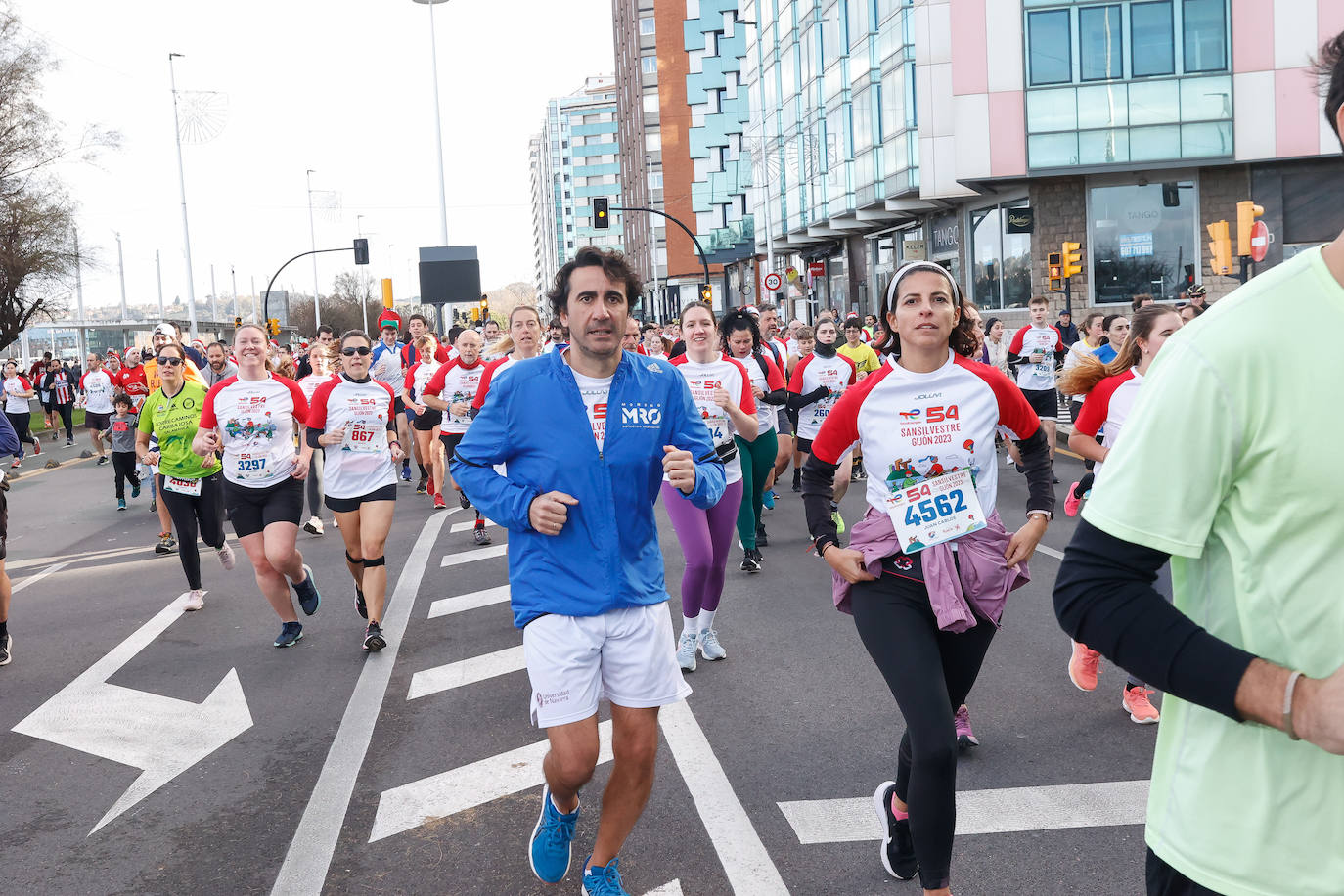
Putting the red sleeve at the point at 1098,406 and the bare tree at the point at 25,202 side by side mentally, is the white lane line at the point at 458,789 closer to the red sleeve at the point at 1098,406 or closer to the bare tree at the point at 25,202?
the red sleeve at the point at 1098,406

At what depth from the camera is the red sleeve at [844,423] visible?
4227mm

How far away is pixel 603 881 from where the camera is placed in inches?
153

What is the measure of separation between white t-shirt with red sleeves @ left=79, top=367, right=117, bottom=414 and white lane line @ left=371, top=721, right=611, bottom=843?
20.1 meters

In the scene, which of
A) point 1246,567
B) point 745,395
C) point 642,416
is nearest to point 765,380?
point 745,395

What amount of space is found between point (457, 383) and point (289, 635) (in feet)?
15.2

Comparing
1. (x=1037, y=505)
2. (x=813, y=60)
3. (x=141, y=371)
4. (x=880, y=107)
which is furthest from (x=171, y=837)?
(x=813, y=60)

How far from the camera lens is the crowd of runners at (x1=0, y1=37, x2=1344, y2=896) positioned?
63.3 inches

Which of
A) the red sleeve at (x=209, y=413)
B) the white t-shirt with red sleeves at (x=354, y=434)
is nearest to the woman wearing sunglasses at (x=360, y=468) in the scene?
the white t-shirt with red sleeves at (x=354, y=434)

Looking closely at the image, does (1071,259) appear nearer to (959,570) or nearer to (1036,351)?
(1036,351)

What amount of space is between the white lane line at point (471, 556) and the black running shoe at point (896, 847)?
7.20 m

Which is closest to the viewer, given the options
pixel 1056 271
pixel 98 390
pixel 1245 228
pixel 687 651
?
pixel 687 651

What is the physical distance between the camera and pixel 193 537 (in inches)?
371

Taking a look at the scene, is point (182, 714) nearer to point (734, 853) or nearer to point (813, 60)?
point (734, 853)

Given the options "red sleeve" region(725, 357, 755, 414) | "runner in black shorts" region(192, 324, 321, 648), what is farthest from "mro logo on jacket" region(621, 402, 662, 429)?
"runner in black shorts" region(192, 324, 321, 648)
